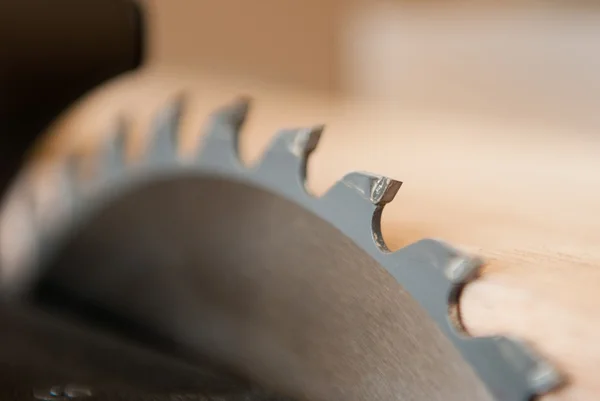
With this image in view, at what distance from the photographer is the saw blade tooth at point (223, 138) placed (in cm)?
40

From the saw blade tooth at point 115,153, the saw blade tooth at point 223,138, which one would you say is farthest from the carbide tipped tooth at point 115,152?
the saw blade tooth at point 223,138

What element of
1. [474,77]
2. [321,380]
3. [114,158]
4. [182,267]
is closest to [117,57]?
[114,158]

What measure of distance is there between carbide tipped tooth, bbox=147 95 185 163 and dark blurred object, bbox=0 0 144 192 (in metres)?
0.16

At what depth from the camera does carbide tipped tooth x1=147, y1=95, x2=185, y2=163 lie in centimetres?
45

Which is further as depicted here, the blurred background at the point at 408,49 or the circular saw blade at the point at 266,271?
the blurred background at the point at 408,49

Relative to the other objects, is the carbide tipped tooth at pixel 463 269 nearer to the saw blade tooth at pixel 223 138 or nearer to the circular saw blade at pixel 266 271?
the circular saw blade at pixel 266 271

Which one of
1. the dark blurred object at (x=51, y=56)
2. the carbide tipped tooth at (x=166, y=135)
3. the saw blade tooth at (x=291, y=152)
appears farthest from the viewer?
the dark blurred object at (x=51, y=56)

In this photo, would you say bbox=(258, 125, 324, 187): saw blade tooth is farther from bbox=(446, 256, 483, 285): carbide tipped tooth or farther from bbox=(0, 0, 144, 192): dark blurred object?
bbox=(0, 0, 144, 192): dark blurred object

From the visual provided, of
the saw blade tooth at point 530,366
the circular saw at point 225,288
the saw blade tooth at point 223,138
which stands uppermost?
the saw blade tooth at point 223,138

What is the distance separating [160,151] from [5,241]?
0.27 metres

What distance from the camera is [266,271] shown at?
1.31ft

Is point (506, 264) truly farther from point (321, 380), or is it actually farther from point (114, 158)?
point (114, 158)

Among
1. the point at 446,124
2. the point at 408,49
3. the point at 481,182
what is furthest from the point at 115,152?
the point at 408,49

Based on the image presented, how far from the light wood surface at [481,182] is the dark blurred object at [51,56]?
35 mm
